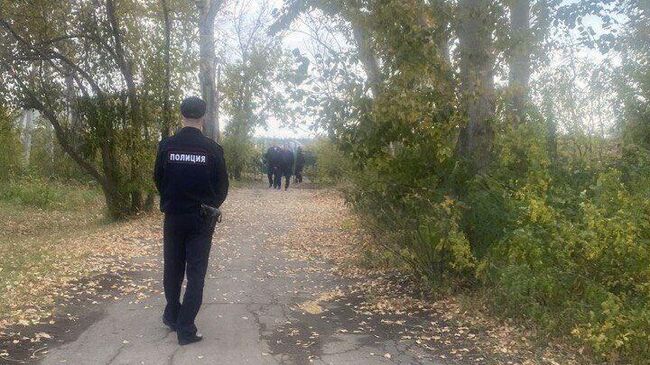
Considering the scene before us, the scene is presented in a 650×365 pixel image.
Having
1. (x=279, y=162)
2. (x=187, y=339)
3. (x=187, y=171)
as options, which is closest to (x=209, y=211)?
(x=187, y=171)

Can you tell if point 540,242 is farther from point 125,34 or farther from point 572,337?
point 125,34

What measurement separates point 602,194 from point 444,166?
163 cm

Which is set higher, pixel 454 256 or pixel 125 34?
pixel 125 34

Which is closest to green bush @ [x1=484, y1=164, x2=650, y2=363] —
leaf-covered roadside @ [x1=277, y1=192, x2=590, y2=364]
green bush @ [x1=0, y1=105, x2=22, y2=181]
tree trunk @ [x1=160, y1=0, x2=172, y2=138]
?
leaf-covered roadside @ [x1=277, y1=192, x2=590, y2=364]

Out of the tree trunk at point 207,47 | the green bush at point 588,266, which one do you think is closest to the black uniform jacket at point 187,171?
the green bush at point 588,266

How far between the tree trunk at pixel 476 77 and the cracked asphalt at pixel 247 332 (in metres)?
2.12

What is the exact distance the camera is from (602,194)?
17.4 feet

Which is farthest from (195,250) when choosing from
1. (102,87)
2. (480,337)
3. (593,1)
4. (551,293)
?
(102,87)

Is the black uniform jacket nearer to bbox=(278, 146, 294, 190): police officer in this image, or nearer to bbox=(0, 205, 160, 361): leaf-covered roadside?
bbox=(0, 205, 160, 361): leaf-covered roadside

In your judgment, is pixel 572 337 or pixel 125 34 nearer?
pixel 572 337

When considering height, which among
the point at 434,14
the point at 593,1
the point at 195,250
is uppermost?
the point at 593,1

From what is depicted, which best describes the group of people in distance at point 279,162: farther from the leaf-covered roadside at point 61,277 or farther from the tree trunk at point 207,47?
the leaf-covered roadside at point 61,277

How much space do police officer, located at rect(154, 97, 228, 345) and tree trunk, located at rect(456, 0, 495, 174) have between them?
271 cm

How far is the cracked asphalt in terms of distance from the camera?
15.9 feet
